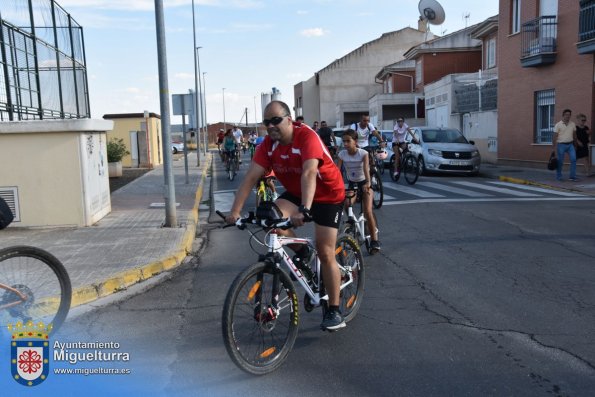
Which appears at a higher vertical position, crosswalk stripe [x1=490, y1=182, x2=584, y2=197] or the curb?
the curb

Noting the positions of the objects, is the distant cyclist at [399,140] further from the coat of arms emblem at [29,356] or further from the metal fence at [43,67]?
the coat of arms emblem at [29,356]

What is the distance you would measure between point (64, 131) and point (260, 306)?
261 inches

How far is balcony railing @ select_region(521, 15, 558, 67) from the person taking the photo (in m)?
20.1

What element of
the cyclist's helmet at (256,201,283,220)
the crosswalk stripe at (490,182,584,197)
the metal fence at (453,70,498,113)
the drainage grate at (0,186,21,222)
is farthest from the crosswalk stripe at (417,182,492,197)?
the metal fence at (453,70,498,113)

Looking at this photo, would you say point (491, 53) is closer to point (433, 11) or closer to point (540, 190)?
point (433, 11)

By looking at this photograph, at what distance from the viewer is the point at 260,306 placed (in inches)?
161

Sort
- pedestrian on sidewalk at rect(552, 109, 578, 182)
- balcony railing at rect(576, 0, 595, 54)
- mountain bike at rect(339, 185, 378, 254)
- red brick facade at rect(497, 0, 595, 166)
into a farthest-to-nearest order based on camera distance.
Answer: red brick facade at rect(497, 0, 595, 166) → balcony railing at rect(576, 0, 595, 54) → pedestrian on sidewalk at rect(552, 109, 578, 182) → mountain bike at rect(339, 185, 378, 254)

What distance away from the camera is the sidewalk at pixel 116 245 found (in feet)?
21.2

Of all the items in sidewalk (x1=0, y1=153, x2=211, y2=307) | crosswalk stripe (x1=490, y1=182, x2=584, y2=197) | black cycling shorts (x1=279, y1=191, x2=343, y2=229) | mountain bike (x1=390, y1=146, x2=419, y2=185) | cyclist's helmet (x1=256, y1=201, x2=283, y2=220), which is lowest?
crosswalk stripe (x1=490, y1=182, x2=584, y2=197)

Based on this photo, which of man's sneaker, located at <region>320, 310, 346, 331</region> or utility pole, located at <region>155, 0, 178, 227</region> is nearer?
man's sneaker, located at <region>320, 310, 346, 331</region>

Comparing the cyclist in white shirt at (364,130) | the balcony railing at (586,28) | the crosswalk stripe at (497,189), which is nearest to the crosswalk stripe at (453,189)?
the crosswalk stripe at (497,189)

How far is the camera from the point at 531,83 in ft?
71.4

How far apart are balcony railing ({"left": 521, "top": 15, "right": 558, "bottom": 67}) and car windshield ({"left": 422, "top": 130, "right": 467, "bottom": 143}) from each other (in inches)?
147

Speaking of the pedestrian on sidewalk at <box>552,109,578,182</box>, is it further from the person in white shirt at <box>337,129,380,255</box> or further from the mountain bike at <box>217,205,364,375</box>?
the mountain bike at <box>217,205,364,375</box>
